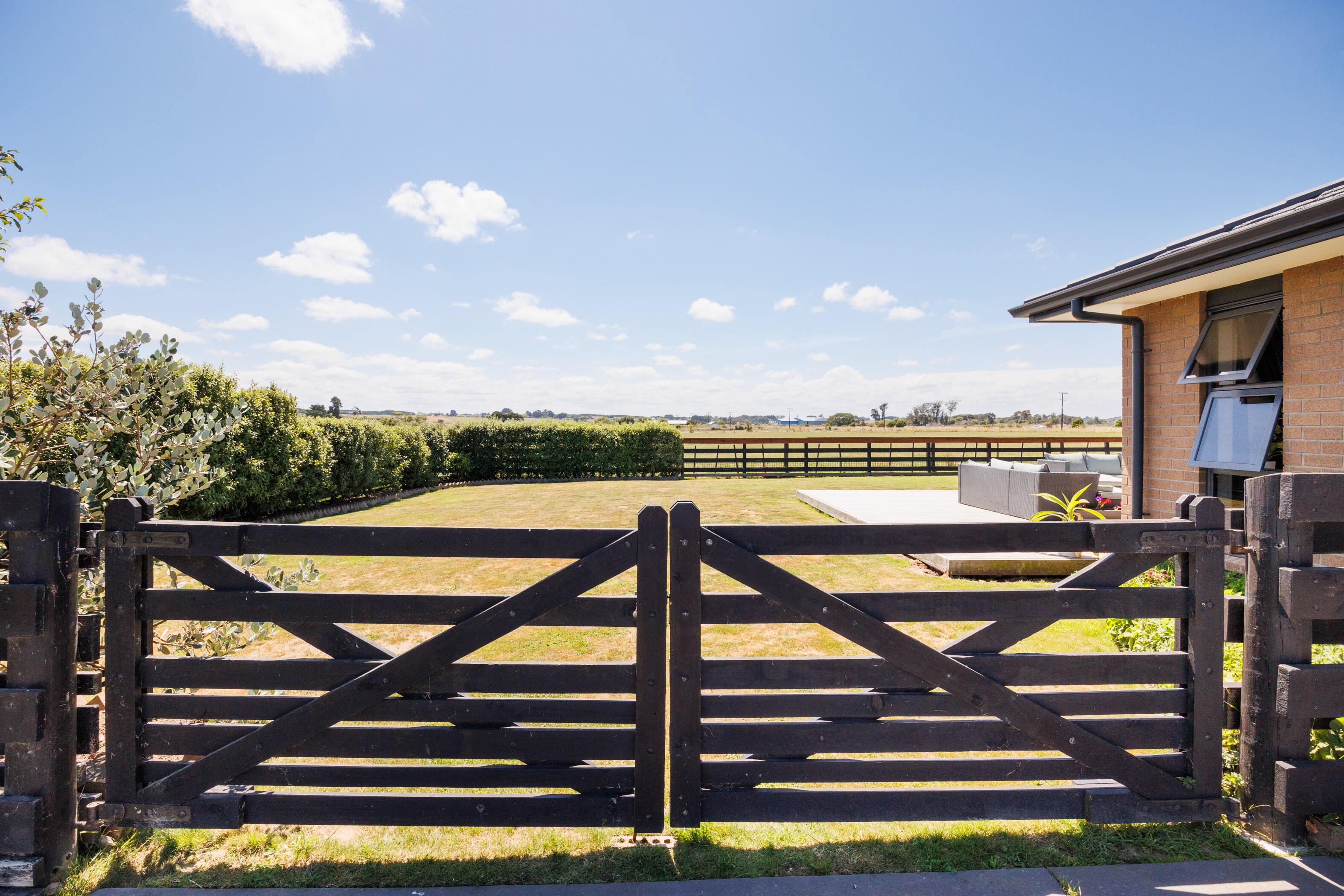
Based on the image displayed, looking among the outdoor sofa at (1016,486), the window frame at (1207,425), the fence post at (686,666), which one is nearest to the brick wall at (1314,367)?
the window frame at (1207,425)

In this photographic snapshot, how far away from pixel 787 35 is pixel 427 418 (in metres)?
16.0

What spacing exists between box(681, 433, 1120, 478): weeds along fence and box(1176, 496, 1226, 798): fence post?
17.3 metres

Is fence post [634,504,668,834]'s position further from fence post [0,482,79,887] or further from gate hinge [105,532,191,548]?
fence post [0,482,79,887]

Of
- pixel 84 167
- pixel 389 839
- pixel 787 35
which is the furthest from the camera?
pixel 787 35

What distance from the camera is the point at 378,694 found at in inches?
72.7

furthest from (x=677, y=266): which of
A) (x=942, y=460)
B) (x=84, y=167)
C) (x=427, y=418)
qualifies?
(x=84, y=167)

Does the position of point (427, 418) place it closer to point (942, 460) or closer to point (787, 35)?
point (787, 35)

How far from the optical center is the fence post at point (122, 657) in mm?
1850

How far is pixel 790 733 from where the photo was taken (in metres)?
1.94

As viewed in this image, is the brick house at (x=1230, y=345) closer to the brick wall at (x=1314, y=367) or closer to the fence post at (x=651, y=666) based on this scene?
the brick wall at (x=1314, y=367)

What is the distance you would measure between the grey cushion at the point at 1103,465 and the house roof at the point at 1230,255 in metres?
4.82

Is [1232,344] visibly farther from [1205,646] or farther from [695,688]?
[695,688]

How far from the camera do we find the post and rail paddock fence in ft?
6.10

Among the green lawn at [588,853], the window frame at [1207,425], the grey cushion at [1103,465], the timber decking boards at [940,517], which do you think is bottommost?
the green lawn at [588,853]
